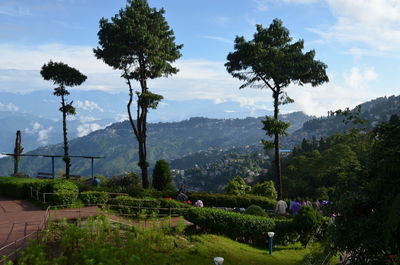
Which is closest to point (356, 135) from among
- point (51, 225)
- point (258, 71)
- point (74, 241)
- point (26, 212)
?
point (74, 241)

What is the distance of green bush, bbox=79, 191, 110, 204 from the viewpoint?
22.2 m

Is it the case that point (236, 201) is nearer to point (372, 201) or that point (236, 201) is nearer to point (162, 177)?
point (162, 177)

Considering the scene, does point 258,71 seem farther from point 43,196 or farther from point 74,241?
point 74,241

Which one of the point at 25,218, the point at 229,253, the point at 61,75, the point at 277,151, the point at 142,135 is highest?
the point at 61,75

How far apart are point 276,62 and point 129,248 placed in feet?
68.6

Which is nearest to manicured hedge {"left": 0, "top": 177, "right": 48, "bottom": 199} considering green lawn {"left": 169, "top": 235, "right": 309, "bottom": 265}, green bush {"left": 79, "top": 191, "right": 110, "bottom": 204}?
green bush {"left": 79, "top": 191, "right": 110, "bottom": 204}

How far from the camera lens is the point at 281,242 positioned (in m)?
19.0

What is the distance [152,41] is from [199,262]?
22063mm

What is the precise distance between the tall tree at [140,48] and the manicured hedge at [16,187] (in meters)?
9.50

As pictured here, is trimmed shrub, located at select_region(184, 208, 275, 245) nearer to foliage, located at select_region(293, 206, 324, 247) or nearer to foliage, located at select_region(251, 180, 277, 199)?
foliage, located at select_region(293, 206, 324, 247)

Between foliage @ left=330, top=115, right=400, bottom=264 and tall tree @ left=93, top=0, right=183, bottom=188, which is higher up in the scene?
tall tree @ left=93, top=0, right=183, bottom=188

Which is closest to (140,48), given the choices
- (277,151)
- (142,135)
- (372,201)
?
(142,135)

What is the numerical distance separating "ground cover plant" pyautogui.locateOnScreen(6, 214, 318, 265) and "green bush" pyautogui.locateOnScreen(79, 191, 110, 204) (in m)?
7.54

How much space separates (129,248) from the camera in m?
11.9
